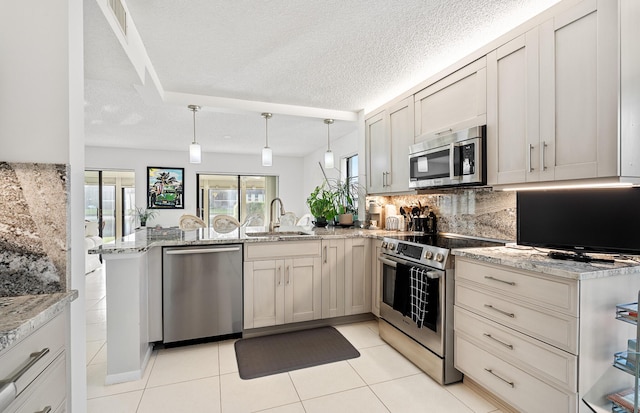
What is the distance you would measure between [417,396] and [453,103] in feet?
6.98

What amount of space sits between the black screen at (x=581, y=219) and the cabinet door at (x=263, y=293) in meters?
1.93

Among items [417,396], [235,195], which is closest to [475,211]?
[417,396]

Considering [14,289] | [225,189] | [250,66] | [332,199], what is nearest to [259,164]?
[225,189]

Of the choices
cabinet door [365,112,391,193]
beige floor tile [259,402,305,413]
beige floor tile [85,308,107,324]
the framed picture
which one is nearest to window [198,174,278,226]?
the framed picture

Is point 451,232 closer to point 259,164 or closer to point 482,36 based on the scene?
point 482,36

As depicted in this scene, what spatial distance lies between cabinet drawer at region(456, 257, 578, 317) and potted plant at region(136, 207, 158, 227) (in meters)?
6.59

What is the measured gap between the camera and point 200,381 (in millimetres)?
2100

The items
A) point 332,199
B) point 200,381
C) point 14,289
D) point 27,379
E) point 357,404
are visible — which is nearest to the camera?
point 27,379

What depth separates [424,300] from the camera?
2.12 metres

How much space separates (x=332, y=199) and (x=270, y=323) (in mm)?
1688

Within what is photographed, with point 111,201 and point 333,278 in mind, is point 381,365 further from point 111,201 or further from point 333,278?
point 111,201

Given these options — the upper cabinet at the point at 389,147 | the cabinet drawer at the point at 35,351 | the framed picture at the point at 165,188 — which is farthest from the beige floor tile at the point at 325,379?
the framed picture at the point at 165,188

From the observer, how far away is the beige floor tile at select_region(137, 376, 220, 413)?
1813 mm

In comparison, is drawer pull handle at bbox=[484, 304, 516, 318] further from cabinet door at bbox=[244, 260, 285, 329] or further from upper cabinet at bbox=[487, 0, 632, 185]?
cabinet door at bbox=[244, 260, 285, 329]
